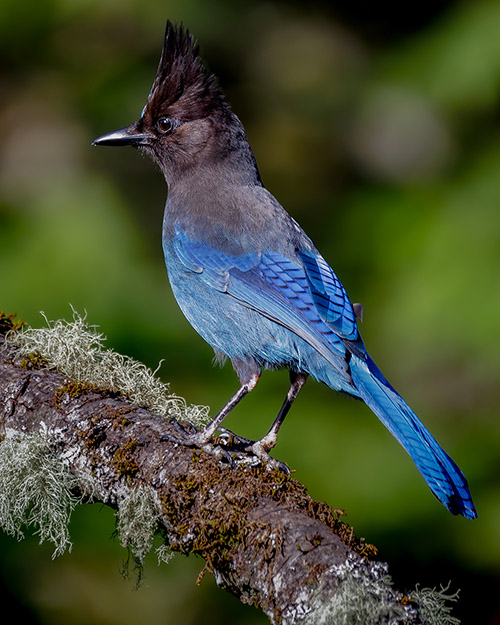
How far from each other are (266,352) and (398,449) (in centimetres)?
164

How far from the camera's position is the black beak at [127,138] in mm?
4348

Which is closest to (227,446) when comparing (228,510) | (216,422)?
(216,422)

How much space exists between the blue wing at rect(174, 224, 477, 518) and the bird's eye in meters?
0.69

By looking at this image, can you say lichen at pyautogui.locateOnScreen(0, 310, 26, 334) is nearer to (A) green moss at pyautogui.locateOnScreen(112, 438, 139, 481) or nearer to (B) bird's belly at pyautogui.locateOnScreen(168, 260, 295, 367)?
(B) bird's belly at pyautogui.locateOnScreen(168, 260, 295, 367)

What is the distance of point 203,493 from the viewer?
2447 mm

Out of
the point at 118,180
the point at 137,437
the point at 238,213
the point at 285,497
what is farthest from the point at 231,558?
the point at 118,180

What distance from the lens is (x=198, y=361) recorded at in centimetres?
509

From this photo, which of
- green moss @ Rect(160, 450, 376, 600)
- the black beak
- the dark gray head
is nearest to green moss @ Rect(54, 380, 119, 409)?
green moss @ Rect(160, 450, 376, 600)

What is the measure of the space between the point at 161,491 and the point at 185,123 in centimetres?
231

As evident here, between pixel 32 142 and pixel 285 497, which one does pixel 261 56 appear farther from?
pixel 285 497

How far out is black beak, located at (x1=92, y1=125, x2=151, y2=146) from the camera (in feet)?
14.3

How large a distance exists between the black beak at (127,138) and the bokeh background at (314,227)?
1.04 meters

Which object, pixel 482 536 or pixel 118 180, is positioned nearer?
pixel 482 536

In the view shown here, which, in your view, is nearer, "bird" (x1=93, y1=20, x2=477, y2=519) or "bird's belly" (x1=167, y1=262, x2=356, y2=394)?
"bird" (x1=93, y1=20, x2=477, y2=519)
